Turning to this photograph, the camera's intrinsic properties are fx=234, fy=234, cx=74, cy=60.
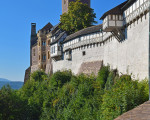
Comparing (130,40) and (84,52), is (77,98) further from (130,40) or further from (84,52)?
(84,52)

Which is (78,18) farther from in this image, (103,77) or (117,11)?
(117,11)

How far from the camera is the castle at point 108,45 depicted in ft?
71.0

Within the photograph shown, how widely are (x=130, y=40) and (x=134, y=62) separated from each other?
2.58 metres

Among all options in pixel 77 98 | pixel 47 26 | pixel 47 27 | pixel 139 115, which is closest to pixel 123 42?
pixel 77 98

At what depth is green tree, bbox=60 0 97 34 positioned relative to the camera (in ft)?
148

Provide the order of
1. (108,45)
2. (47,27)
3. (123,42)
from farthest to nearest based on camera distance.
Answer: (47,27) → (108,45) → (123,42)

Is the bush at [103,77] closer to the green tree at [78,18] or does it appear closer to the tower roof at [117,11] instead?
the tower roof at [117,11]

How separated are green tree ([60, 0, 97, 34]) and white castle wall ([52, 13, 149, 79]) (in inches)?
348

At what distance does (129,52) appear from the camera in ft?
81.5

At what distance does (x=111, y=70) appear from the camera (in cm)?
3006

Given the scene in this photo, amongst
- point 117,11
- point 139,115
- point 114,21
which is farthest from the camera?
point 117,11

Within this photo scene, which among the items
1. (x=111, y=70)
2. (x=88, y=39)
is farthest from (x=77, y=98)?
(x=88, y=39)

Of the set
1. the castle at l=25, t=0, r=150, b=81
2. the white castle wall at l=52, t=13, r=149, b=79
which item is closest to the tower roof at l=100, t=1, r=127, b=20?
the castle at l=25, t=0, r=150, b=81

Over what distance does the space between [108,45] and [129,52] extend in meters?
7.29
